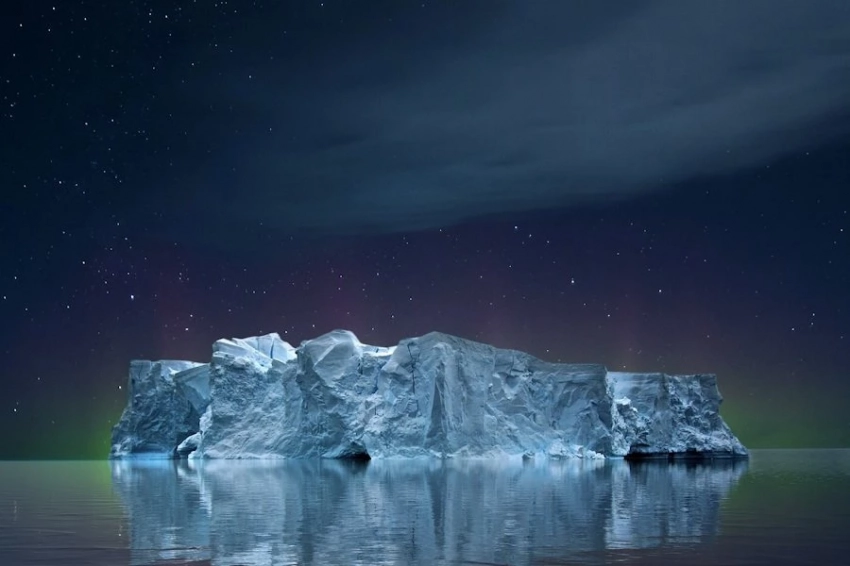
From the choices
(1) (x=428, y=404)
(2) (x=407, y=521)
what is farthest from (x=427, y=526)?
(1) (x=428, y=404)

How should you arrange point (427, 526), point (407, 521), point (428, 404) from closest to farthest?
point (427, 526) → point (407, 521) → point (428, 404)

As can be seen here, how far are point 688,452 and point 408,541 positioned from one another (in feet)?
208

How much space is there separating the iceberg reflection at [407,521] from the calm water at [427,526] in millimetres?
29

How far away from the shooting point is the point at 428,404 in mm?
58375

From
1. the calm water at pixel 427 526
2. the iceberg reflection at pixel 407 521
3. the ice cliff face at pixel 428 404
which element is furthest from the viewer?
the ice cliff face at pixel 428 404

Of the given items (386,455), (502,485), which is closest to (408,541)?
(502,485)

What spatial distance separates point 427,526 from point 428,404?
43098 millimetres

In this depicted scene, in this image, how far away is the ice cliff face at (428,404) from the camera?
58.7 meters

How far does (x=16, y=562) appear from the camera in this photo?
1114 centimetres

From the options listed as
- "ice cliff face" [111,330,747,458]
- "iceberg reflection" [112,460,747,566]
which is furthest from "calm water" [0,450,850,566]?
"ice cliff face" [111,330,747,458]

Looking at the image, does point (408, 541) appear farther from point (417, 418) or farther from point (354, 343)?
point (354, 343)

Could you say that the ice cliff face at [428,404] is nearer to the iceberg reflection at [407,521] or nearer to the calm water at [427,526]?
the iceberg reflection at [407,521]

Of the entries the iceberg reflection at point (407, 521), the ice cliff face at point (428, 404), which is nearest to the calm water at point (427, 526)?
the iceberg reflection at point (407, 521)

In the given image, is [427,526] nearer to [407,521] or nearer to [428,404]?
[407,521]
